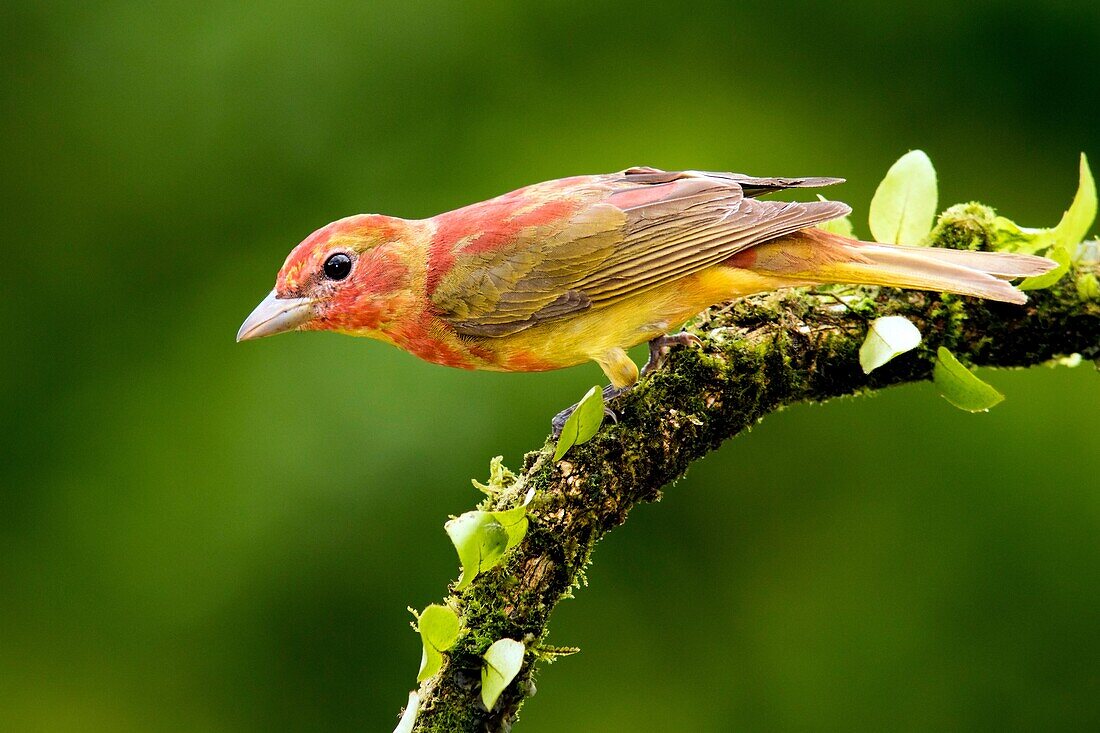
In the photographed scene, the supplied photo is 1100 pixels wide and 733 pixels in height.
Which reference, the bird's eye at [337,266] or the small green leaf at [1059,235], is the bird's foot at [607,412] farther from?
the small green leaf at [1059,235]

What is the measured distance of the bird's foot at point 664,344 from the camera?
10.8ft

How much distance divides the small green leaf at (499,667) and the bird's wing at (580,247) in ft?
3.97

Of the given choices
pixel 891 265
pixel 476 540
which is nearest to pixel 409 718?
pixel 476 540

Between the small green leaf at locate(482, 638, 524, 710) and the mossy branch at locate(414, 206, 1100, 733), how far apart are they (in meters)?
0.04

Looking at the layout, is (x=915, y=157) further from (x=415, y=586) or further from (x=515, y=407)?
(x=415, y=586)

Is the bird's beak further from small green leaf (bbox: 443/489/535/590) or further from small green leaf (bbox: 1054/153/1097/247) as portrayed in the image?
small green leaf (bbox: 1054/153/1097/247)

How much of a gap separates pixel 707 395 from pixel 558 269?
66cm

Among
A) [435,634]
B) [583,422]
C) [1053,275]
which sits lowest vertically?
[435,634]

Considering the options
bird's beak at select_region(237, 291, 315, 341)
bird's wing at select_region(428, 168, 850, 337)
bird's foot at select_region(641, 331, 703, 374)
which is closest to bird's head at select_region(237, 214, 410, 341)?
bird's beak at select_region(237, 291, 315, 341)

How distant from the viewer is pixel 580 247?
3537 mm

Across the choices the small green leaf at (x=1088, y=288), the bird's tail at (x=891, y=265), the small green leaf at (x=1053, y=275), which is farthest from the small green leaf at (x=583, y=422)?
the small green leaf at (x=1088, y=288)

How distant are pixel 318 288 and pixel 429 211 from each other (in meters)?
1.44

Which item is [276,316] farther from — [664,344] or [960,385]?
[960,385]

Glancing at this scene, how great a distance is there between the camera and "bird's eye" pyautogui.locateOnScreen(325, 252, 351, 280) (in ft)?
11.6
